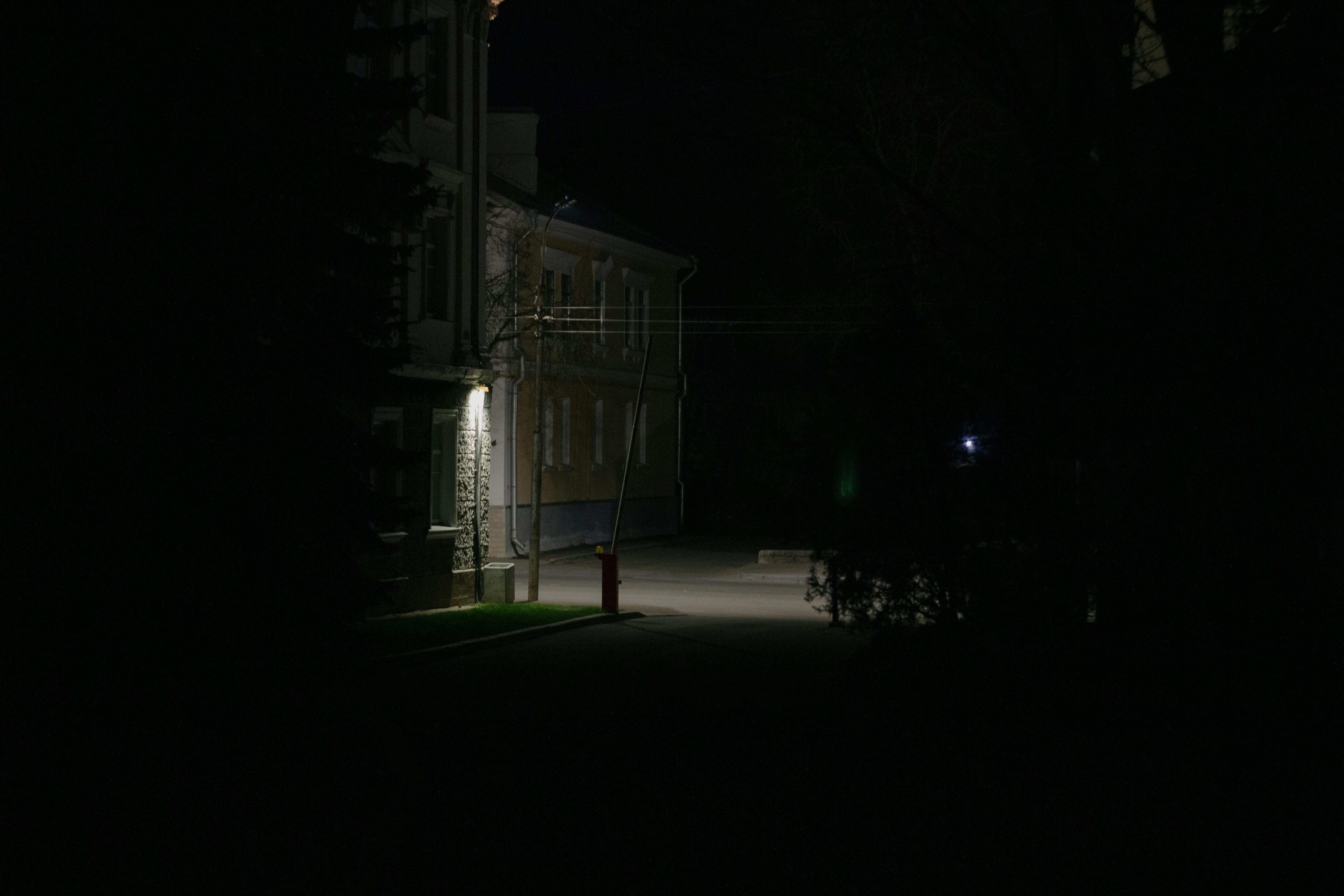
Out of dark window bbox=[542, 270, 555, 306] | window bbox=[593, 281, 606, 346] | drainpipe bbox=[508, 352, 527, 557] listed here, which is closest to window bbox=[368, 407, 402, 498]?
dark window bbox=[542, 270, 555, 306]

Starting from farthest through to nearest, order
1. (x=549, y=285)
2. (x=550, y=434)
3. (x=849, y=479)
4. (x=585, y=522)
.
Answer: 1. (x=585, y=522)
2. (x=550, y=434)
3. (x=549, y=285)
4. (x=849, y=479)

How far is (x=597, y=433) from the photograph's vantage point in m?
42.0

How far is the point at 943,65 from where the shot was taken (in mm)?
12039

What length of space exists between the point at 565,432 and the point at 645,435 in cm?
483

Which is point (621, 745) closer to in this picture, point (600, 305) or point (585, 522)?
point (585, 522)

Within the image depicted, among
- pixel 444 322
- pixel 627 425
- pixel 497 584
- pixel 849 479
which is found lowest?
pixel 497 584

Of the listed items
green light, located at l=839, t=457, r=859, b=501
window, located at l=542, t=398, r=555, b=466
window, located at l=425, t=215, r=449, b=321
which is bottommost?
green light, located at l=839, t=457, r=859, b=501

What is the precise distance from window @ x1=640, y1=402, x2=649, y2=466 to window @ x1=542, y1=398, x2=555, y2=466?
16.3ft

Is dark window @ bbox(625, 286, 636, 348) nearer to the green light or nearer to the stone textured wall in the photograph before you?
the stone textured wall

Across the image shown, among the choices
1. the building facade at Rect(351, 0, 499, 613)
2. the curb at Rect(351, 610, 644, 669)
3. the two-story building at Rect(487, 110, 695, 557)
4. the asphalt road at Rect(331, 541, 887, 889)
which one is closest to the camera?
the asphalt road at Rect(331, 541, 887, 889)

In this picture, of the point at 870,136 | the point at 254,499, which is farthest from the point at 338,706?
the point at 870,136

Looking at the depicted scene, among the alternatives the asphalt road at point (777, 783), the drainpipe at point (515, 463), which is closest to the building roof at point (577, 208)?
the drainpipe at point (515, 463)

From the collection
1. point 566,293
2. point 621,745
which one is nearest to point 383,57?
point 621,745

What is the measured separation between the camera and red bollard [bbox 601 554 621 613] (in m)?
22.2
